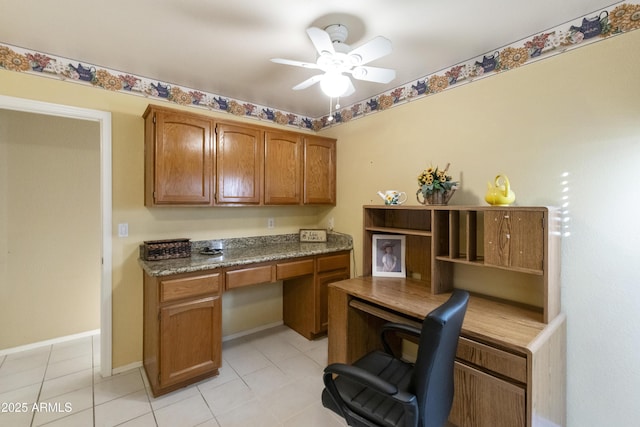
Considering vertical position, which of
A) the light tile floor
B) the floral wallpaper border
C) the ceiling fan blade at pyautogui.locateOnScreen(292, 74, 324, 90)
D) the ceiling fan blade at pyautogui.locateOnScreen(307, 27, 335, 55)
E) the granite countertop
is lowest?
the light tile floor

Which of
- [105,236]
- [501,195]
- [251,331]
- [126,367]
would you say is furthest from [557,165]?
[126,367]

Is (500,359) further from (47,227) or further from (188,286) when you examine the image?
(47,227)

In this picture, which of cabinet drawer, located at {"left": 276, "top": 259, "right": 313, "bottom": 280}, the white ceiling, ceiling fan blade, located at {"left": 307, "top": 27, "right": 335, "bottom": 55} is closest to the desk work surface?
cabinet drawer, located at {"left": 276, "top": 259, "right": 313, "bottom": 280}

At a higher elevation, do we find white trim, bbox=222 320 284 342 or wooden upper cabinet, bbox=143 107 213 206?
wooden upper cabinet, bbox=143 107 213 206

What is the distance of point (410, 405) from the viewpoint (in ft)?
3.59

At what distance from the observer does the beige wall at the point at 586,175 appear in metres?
1.48

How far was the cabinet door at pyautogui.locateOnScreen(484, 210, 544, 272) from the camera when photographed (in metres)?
1.53

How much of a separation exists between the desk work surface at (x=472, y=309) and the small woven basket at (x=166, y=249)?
1.33m

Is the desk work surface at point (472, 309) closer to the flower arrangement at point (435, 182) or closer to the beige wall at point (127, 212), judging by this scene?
the flower arrangement at point (435, 182)

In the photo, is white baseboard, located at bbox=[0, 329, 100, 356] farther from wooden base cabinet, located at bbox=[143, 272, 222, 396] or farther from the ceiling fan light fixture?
the ceiling fan light fixture

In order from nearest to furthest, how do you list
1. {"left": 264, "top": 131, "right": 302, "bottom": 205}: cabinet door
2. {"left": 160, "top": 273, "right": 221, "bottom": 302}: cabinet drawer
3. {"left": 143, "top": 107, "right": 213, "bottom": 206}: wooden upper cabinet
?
{"left": 160, "top": 273, "right": 221, "bottom": 302}: cabinet drawer < {"left": 143, "top": 107, "right": 213, "bottom": 206}: wooden upper cabinet < {"left": 264, "top": 131, "right": 302, "bottom": 205}: cabinet door

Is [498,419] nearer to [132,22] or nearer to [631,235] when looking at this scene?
[631,235]

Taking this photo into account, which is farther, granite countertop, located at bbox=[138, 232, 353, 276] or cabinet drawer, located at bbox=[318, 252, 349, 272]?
cabinet drawer, located at bbox=[318, 252, 349, 272]

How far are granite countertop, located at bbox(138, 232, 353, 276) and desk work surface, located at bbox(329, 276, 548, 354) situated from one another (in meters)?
0.66
